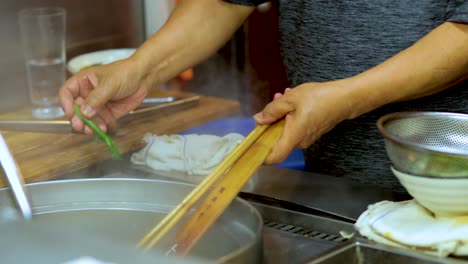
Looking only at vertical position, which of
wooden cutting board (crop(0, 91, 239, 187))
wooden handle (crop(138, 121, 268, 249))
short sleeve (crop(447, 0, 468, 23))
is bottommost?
wooden cutting board (crop(0, 91, 239, 187))

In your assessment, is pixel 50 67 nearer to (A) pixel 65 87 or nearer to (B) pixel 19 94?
(B) pixel 19 94

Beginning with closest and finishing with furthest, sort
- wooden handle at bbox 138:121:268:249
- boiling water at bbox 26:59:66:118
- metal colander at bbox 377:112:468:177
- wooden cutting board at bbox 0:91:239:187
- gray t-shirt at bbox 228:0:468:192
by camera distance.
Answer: wooden handle at bbox 138:121:268:249, metal colander at bbox 377:112:468:177, gray t-shirt at bbox 228:0:468:192, wooden cutting board at bbox 0:91:239:187, boiling water at bbox 26:59:66:118

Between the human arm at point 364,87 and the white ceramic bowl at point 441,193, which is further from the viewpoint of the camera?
the human arm at point 364,87

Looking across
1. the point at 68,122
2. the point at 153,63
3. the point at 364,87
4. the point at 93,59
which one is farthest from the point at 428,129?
the point at 93,59

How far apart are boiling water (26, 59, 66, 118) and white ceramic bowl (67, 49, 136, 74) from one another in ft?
0.13

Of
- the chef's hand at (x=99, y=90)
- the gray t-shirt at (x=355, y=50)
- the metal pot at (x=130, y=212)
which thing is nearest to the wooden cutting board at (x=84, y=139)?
the chef's hand at (x=99, y=90)

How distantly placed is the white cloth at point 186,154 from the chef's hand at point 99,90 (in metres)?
0.12

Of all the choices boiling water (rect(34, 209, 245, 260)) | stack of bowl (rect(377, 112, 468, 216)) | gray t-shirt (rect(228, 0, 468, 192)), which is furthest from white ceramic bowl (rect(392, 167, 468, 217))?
gray t-shirt (rect(228, 0, 468, 192))

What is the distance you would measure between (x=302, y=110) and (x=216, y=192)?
0.25 m

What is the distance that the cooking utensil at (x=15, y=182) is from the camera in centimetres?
120

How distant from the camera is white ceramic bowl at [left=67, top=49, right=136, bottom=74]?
7.28 feet

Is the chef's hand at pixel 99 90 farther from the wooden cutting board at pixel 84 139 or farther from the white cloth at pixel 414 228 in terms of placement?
the white cloth at pixel 414 228

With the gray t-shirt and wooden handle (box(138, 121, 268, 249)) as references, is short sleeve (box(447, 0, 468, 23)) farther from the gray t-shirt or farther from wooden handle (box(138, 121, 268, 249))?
wooden handle (box(138, 121, 268, 249))

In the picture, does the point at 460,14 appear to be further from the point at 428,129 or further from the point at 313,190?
the point at 313,190
